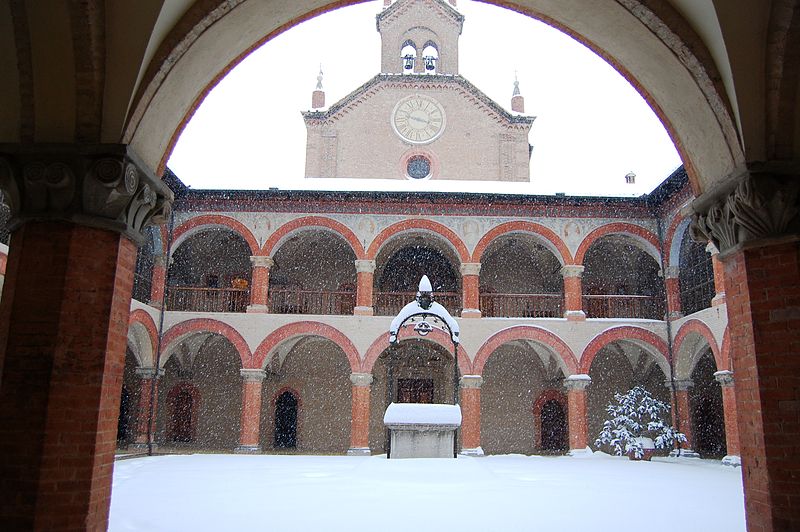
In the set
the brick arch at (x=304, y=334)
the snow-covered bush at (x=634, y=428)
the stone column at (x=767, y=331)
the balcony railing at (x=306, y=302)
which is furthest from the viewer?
the balcony railing at (x=306, y=302)

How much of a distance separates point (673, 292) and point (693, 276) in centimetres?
85

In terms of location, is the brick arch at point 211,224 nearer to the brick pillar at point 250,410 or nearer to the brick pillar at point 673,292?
the brick pillar at point 250,410

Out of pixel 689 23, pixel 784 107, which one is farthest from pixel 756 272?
pixel 689 23

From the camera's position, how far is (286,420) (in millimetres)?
20562

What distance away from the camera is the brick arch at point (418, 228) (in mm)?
18047

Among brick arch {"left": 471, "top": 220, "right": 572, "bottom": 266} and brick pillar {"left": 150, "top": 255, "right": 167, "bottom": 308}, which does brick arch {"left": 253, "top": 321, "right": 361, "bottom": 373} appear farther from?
brick arch {"left": 471, "top": 220, "right": 572, "bottom": 266}

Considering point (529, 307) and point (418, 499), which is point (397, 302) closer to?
point (529, 307)

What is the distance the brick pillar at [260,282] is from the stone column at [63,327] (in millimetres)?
13505

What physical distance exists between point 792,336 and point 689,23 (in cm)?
231

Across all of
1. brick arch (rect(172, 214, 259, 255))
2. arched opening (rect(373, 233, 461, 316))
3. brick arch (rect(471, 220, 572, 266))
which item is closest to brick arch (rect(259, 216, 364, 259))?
brick arch (rect(172, 214, 259, 255))

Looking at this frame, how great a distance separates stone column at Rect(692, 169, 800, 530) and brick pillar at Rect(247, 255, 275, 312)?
48.0ft


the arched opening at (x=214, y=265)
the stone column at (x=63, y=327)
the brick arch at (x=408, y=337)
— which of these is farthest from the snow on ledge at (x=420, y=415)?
the arched opening at (x=214, y=265)

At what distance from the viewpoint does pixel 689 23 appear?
4.67 metres

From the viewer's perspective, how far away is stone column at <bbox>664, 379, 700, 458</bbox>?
55.3 feet
